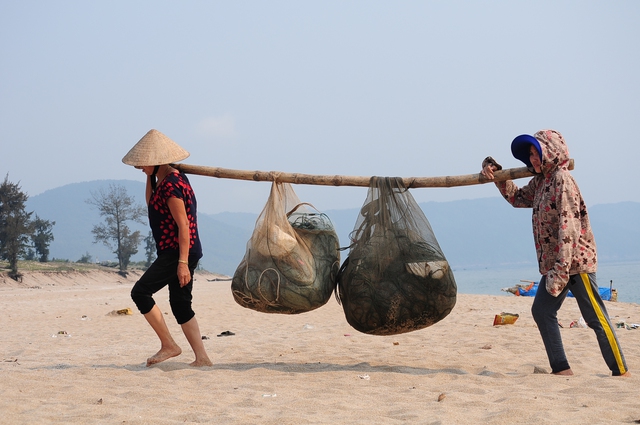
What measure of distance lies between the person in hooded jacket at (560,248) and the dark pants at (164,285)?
106 inches

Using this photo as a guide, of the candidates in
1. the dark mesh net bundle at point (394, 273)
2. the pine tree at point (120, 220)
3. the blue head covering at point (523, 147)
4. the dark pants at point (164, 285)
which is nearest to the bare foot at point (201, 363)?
the dark pants at point (164, 285)

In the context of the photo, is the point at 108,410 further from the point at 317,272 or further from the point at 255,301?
the point at 317,272

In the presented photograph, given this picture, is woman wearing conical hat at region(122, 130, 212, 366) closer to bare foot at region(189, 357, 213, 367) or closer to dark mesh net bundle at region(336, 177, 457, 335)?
bare foot at region(189, 357, 213, 367)

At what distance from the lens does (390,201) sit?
533cm

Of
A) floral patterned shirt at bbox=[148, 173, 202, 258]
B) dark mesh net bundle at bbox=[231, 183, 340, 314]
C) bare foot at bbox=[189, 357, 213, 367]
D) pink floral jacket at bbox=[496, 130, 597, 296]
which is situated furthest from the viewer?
bare foot at bbox=[189, 357, 213, 367]

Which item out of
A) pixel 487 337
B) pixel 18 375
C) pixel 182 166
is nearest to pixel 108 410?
pixel 18 375

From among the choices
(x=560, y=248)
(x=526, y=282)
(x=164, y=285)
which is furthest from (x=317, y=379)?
(x=526, y=282)

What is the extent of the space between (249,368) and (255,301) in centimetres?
69

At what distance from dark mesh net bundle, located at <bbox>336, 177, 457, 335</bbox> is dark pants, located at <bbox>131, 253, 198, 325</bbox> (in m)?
1.27

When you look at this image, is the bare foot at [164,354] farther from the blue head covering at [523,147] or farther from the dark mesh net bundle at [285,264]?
the blue head covering at [523,147]

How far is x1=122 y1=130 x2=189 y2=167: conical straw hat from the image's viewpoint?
539 centimetres

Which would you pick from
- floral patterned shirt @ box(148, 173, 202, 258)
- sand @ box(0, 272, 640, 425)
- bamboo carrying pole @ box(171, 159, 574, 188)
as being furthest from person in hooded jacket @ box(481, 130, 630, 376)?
floral patterned shirt @ box(148, 173, 202, 258)

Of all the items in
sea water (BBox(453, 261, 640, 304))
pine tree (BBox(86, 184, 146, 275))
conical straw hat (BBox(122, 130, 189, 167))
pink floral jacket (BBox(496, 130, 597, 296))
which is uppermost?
conical straw hat (BBox(122, 130, 189, 167))

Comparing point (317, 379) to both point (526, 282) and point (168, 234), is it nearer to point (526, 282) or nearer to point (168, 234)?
point (168, 234)
